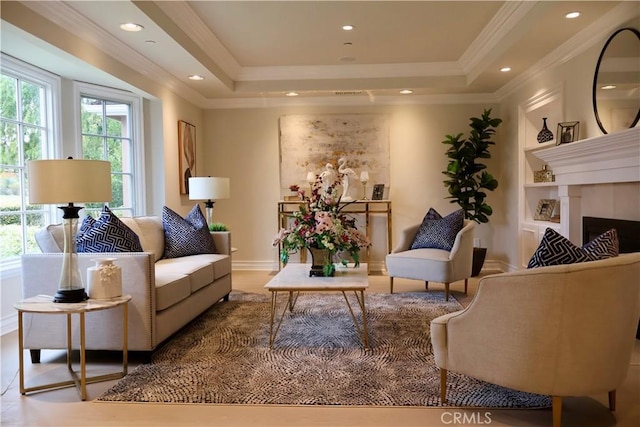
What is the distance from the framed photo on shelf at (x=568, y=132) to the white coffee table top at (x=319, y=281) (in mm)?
2124

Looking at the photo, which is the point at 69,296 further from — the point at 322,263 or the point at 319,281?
the point at 322,263

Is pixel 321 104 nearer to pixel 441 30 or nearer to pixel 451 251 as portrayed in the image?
pixel 441 30

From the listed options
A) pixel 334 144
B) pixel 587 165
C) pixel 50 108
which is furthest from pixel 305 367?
pixel 334 144

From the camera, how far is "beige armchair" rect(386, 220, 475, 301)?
4.35 metres

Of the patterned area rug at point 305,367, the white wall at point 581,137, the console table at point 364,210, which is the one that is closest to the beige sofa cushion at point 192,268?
the patterned area rug at point 305,367

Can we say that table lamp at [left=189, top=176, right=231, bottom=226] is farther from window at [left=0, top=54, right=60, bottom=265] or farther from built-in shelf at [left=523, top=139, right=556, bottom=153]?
built-in shelf at [left=523, top=139, right=556, bottom=153]

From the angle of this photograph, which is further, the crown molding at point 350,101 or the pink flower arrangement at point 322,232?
the crown molding at point 350,101

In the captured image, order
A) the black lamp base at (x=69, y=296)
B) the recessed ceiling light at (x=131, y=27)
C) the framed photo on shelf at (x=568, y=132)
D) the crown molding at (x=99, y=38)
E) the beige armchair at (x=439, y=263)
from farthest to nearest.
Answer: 1. the beige armchair at (x=439, y=263)
2. the framed photo on shelf at (x=568, y=132)
3. the recessed ceiling light at (x=131, y=27)
4. the crown molding at (x=99, y=38)
5. the black lamp base at (x=69, y=296)

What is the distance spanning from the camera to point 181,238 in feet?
13.9

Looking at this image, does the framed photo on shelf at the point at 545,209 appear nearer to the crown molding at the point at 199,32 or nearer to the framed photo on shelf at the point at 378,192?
the framed photo on shelf at the point at 378,192

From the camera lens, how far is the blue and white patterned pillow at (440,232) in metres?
4.71

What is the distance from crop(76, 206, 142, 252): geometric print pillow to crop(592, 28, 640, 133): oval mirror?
11.7 ft

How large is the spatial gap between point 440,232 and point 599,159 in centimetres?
168

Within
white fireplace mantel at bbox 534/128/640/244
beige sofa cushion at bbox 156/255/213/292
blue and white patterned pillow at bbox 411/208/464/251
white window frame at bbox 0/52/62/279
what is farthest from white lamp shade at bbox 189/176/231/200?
white fireplace mantel at bbox 534/128/640/244
